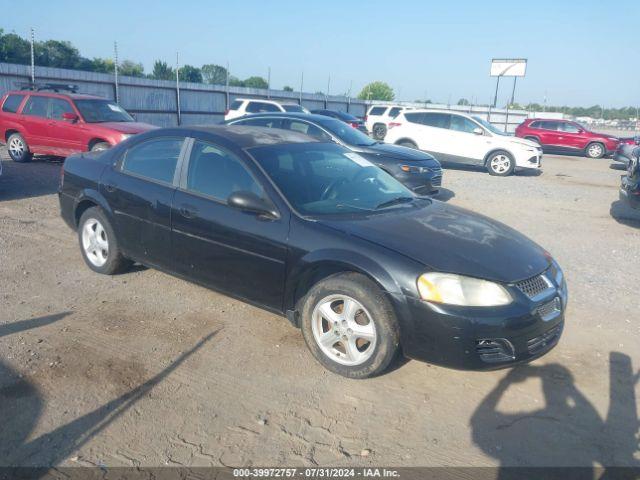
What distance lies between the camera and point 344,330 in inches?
143

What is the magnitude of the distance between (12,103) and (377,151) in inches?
339

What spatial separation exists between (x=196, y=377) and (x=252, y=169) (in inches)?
63.7

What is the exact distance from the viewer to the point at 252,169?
4195mm

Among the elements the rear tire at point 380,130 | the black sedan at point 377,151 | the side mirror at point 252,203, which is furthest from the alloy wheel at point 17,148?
the rear tire at point 380,130

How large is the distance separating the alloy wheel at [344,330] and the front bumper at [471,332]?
26 centimetres

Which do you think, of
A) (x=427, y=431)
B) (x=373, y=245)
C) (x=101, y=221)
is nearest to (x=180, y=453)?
(x=427, y=431)

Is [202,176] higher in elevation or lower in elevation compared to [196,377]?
higher

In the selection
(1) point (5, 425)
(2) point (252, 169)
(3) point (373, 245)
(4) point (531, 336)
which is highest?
(2) point (252, 169)

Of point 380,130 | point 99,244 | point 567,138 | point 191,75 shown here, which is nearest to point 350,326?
point 99,244

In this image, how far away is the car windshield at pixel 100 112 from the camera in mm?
11516

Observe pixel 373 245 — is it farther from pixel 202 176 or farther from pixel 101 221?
pixel 101 221

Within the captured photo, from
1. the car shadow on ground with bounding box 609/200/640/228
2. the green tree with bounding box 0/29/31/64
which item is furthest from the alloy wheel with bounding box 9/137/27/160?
the green tree with bounding box 0/29/31/64

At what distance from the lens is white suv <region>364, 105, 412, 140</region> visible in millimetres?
24156

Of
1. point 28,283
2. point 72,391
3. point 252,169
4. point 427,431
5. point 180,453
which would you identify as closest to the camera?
point 180,453
